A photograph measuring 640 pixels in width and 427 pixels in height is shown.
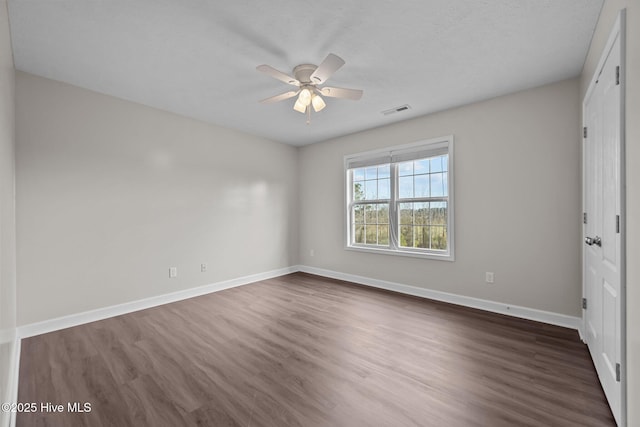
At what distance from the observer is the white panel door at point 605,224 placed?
149 centimetres

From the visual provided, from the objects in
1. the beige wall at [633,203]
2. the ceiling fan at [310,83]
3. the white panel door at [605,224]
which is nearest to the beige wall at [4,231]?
the ceiling fan at [310,83]

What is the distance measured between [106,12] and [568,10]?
10.4 ft

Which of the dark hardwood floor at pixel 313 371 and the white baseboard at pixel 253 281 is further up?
the white baseboard at pixel 253 281

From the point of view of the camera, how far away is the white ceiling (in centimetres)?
184

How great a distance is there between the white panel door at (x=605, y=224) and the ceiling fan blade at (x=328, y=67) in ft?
5.25

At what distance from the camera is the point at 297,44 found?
2.20 meters

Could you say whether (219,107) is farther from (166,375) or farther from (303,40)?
(166,375)

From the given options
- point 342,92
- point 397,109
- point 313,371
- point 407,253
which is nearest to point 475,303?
point 407,253

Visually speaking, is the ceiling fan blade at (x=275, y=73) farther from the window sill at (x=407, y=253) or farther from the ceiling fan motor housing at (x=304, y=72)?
the window sill at (x=407, y=253)

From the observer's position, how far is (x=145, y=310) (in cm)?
333

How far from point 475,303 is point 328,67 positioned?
3.20m

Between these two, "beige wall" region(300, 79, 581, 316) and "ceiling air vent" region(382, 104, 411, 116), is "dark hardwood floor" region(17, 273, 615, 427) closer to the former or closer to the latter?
"beige wall" region(300, 79, 581, 316)

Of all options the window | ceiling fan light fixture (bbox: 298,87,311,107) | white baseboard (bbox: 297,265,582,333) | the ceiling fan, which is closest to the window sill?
the window

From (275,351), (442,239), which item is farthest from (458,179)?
(275,351)
